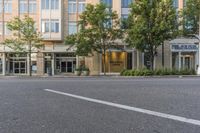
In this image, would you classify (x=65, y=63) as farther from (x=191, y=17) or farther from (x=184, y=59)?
(x=191, y=17)

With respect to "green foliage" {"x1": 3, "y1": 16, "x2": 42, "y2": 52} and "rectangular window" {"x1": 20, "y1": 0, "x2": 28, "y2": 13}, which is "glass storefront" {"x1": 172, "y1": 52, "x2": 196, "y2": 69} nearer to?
"green foliage" {"x1": 3, "y1": 16, "x2": 42, "y2": 52}

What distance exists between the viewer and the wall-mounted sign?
163ft

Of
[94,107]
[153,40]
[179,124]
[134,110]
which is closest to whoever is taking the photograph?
[179,124]

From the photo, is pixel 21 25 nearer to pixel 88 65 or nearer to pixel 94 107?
pixel 88 65

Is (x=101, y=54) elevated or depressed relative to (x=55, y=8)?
depressed

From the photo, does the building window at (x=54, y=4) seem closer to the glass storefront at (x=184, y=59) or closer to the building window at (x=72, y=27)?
the building window at (x=72, y=27)

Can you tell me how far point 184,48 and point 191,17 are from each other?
6709mm

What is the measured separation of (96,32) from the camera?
4528 centimetres

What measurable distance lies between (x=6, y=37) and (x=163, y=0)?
76.3 ft

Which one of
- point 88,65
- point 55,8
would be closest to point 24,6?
point 55,8

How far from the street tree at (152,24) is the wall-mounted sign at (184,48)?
7332 millimetres

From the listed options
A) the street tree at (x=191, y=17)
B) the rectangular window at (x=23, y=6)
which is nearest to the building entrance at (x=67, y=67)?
the rectangular window at (x=23, y=6)

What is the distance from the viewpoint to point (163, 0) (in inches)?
1699

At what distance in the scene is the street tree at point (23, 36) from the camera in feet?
154
